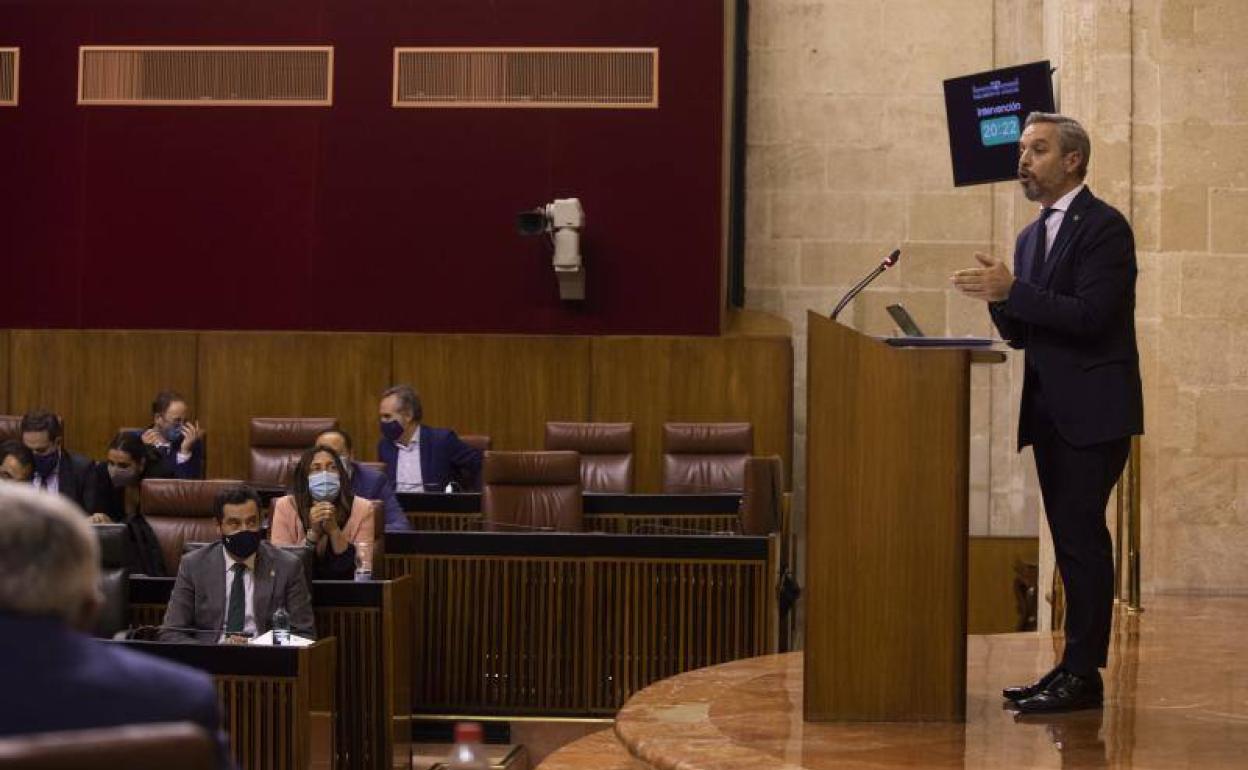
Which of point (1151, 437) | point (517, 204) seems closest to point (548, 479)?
point (1151, 437)

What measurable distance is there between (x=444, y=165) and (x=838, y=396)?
7.35 m

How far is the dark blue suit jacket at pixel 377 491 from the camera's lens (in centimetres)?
725

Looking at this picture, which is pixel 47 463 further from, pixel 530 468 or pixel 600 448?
pixel 600 448

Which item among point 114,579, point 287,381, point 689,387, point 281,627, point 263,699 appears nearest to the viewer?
point 263,699

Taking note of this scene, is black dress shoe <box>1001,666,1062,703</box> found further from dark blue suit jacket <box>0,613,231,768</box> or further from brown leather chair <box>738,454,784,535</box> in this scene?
brown leather chair <box>738,454,784,535</box>

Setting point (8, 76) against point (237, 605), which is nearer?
point (237, 605)

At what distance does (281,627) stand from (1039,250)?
109 inches

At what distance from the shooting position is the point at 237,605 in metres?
5.91

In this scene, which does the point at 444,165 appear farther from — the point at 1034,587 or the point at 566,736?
the point at 566,736

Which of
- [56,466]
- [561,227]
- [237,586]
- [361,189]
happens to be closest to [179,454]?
[56,466]

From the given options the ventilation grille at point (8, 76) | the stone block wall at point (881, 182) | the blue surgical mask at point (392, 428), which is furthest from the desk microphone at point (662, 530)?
the ventilation grille at point (8, 76)

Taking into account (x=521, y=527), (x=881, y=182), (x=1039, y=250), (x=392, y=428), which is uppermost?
(x=881, y=182)

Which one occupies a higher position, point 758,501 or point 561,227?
point 561,227

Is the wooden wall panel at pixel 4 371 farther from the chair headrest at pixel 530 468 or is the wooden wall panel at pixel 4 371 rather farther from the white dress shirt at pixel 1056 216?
the white dress shirt at pixel 1056 216
